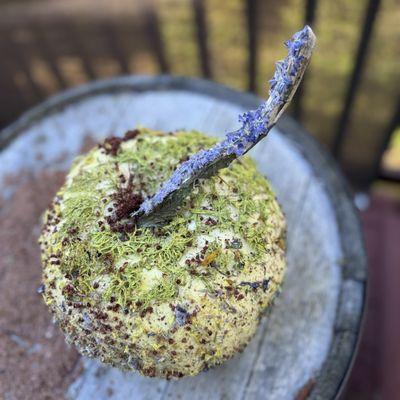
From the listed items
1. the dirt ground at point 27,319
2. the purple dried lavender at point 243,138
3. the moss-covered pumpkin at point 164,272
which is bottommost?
the dirt ground at point 27,319

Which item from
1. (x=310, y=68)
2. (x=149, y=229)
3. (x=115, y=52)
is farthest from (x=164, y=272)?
(x=115, y=52)

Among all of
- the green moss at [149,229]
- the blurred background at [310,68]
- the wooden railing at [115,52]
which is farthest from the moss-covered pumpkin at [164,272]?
the wooden railing at [115,52]

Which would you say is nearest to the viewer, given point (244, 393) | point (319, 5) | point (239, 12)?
point (244, 393)

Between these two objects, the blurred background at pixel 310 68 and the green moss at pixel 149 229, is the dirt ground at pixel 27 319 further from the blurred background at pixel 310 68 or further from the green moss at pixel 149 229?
the blurred background at pixel 310 68

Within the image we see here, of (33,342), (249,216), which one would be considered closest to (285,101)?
(249,216)

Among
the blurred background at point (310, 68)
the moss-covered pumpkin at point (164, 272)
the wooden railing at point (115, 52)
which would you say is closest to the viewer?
the moss-covered pumpkin at point (164, 272)

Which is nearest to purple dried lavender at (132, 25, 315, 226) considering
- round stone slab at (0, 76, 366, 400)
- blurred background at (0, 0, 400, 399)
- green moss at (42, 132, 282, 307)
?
green moss at (42, 132, 282, 307)

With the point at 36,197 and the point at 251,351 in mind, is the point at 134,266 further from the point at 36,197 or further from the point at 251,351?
the point at 36,197
